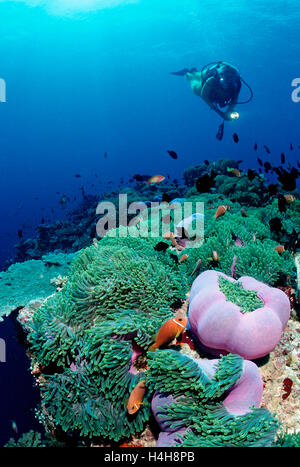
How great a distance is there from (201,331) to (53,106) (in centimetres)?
9693

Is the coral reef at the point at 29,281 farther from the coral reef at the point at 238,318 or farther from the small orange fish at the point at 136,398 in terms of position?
the coral reef at the point at 238,318

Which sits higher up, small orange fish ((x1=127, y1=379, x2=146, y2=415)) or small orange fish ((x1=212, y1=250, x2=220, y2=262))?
small orange fish ((x1=212, y1=250, x2=220, y2=262))

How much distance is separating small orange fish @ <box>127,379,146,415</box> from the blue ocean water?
48.9 feet

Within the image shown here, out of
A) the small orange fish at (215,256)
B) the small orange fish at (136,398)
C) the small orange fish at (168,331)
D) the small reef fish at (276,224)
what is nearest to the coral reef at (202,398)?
the small orange fish at (136,398)

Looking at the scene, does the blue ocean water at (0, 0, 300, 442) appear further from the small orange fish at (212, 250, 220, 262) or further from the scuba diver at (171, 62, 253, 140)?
the small orange fish at (212, 250, 220, 262)

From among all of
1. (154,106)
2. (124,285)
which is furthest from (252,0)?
(154,106)

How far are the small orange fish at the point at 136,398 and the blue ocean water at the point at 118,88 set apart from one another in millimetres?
14897

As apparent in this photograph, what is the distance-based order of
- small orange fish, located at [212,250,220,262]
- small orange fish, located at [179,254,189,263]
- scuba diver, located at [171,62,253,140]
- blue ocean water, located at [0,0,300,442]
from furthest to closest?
blue ocean water, located at [0,0,300,442]
scuba diver, located at [171,62,253,140]
small orange fish, located at [179,254,189,263]
small orange fish, located at [212,250,220,262]

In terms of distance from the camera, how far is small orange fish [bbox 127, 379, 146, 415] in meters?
2.31

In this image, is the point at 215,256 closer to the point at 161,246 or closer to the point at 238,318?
the point at 161,246

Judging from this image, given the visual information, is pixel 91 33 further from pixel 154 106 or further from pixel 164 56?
pixel 154 106

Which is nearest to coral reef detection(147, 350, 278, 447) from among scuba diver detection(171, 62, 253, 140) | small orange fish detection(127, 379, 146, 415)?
small orange fish detection(127, 379, 146, 415)
